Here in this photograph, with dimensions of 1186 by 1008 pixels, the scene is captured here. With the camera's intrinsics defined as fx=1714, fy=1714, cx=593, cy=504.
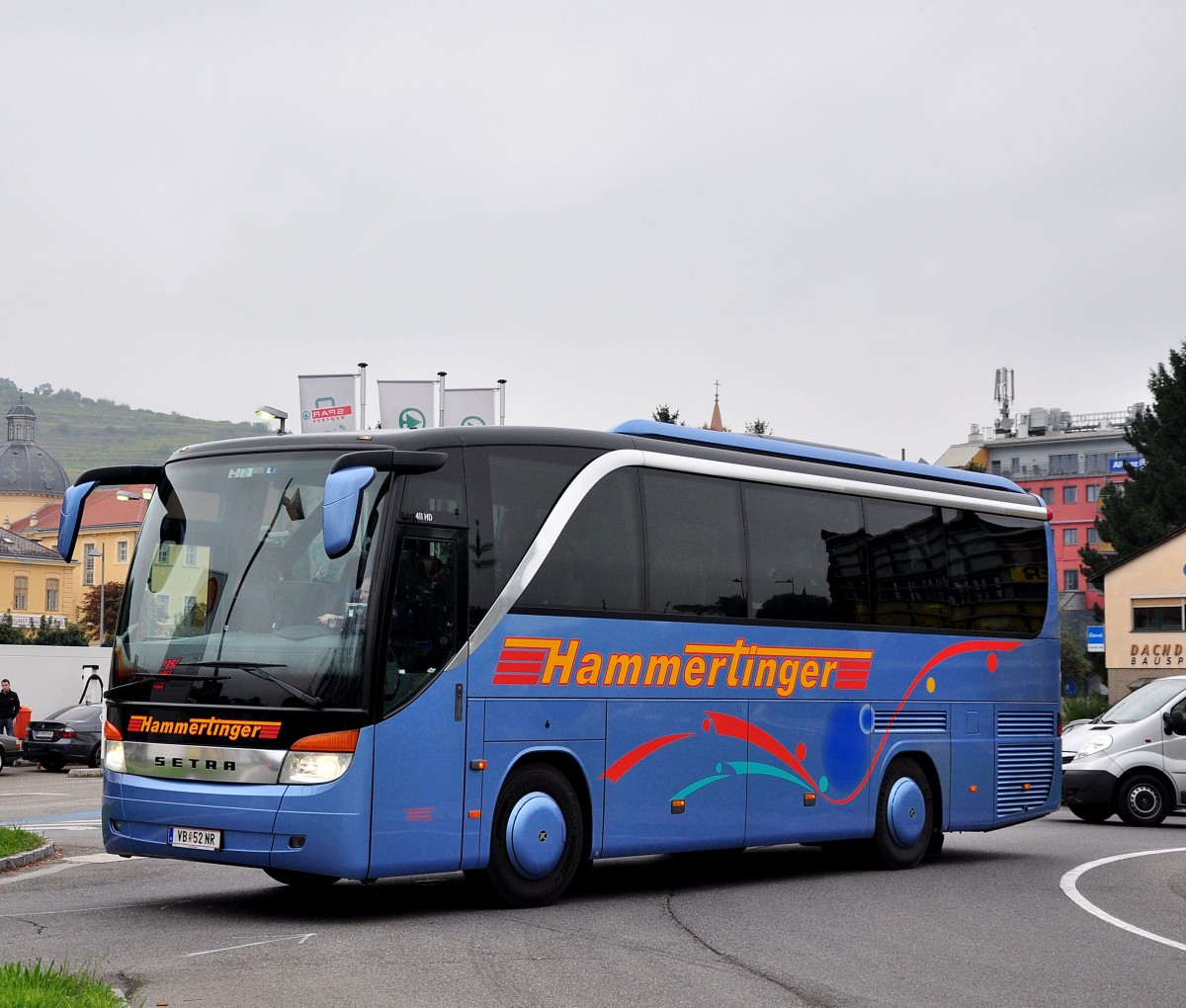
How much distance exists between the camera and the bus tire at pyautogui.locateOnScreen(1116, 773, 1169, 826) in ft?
75.4

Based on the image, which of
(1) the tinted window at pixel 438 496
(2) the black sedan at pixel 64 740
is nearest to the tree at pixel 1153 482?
(2) the black sedan at pixel 64 740

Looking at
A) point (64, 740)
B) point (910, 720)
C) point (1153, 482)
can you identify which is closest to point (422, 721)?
point (910, 720)

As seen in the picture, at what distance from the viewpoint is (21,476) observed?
162 m

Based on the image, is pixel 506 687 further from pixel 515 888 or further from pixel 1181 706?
pixel 1181 706

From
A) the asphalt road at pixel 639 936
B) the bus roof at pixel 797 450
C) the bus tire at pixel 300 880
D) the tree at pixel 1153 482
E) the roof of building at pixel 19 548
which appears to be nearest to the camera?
the asphalt road at pixel 639 936

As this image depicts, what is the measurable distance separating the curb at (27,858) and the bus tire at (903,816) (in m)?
7.75

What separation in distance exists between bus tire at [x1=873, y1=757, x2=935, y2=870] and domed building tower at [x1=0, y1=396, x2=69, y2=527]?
152940mm

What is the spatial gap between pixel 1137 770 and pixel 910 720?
825cm

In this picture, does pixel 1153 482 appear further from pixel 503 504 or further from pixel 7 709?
pixel 503 504

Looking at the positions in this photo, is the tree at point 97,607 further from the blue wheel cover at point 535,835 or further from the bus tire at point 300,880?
the blue wheel cover at point 535,835

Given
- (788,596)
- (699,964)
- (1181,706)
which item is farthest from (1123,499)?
(699,964)

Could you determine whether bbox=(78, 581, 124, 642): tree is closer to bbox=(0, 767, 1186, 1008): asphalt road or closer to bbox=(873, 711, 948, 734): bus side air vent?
bbox=(0, 767, 1186, 1008): asphalt road

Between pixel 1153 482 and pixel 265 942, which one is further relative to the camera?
pixel 1153 482

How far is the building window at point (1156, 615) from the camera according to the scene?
6116cm
